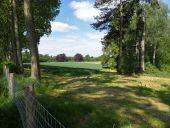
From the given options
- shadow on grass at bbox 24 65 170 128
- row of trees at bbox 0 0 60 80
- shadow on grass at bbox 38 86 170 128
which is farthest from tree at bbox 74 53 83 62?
shadow on grass at bbox 38 86 170 128

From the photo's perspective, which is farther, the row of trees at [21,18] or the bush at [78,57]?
the bush at [78,57]

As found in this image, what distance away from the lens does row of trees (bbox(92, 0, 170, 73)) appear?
36.3 meters

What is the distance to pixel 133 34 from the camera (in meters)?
60.2

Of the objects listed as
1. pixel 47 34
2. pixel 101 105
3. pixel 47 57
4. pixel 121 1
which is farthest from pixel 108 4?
pixel 47 57

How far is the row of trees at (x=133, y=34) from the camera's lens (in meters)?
36.3

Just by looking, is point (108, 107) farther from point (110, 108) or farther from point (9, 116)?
point (9, 116)

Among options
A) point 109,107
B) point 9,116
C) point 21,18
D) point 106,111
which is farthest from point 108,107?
point 21,18

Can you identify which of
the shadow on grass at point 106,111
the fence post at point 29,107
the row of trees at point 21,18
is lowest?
the shadow on grass at point 106,111

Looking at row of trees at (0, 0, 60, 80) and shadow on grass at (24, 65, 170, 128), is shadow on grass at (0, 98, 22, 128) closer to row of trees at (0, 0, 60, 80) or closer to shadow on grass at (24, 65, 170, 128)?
shadow on grass at (24, 65, 170, 128)

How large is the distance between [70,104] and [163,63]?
73.2 meters

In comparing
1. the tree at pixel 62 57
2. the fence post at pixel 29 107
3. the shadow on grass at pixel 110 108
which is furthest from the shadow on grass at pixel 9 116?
the tree at pixel 62 57

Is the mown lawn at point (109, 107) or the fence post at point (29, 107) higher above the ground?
the fence post at point (29, 107)

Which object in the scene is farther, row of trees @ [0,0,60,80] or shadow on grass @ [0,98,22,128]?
row of trees @ [0,0,60,80]

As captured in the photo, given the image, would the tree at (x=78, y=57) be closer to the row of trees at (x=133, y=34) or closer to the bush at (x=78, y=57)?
the bush at (x=78, y=57)
